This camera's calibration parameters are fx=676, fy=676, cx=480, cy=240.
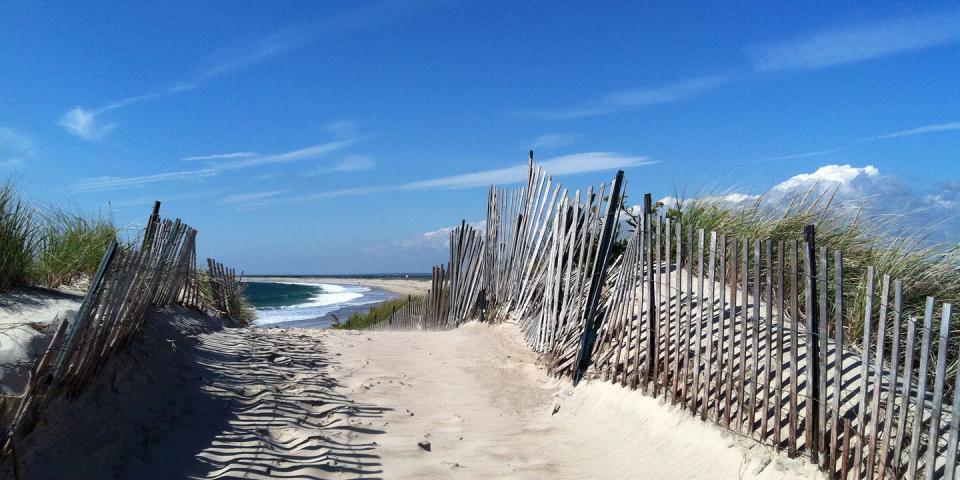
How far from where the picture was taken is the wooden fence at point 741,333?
3256 millimetres

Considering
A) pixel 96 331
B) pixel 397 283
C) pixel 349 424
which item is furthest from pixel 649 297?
pixel 397 283

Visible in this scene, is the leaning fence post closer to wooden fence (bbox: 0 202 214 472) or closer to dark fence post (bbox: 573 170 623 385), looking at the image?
dark fence post (bbox: 573 170 623 385)

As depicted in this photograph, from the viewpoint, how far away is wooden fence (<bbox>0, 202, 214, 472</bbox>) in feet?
10.1

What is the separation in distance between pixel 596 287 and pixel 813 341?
8.64ft

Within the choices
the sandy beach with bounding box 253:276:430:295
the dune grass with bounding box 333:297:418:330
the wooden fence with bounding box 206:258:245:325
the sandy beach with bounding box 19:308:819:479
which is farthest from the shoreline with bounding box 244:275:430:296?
the sandy beach with bounding box 19:308:819:479

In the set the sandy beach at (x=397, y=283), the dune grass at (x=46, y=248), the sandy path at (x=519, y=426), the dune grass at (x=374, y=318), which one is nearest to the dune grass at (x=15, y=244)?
the dune grass at (x=46, y=248)

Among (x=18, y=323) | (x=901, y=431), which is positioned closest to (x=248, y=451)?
(x=18, y=323)

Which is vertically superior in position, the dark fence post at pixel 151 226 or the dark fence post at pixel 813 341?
the dark fence post at pixel 151 226

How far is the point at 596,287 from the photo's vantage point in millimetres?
6242

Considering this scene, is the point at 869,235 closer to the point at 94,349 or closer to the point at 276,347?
the point at 276,347

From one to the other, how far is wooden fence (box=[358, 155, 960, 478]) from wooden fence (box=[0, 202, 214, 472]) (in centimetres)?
360

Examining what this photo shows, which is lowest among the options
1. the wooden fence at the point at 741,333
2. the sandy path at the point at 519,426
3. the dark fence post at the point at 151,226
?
the sandy path at the point at 519,426

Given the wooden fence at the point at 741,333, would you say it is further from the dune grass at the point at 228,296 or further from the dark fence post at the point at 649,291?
the dune grass at the point at 228,296

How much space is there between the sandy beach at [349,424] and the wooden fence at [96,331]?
0.14m
